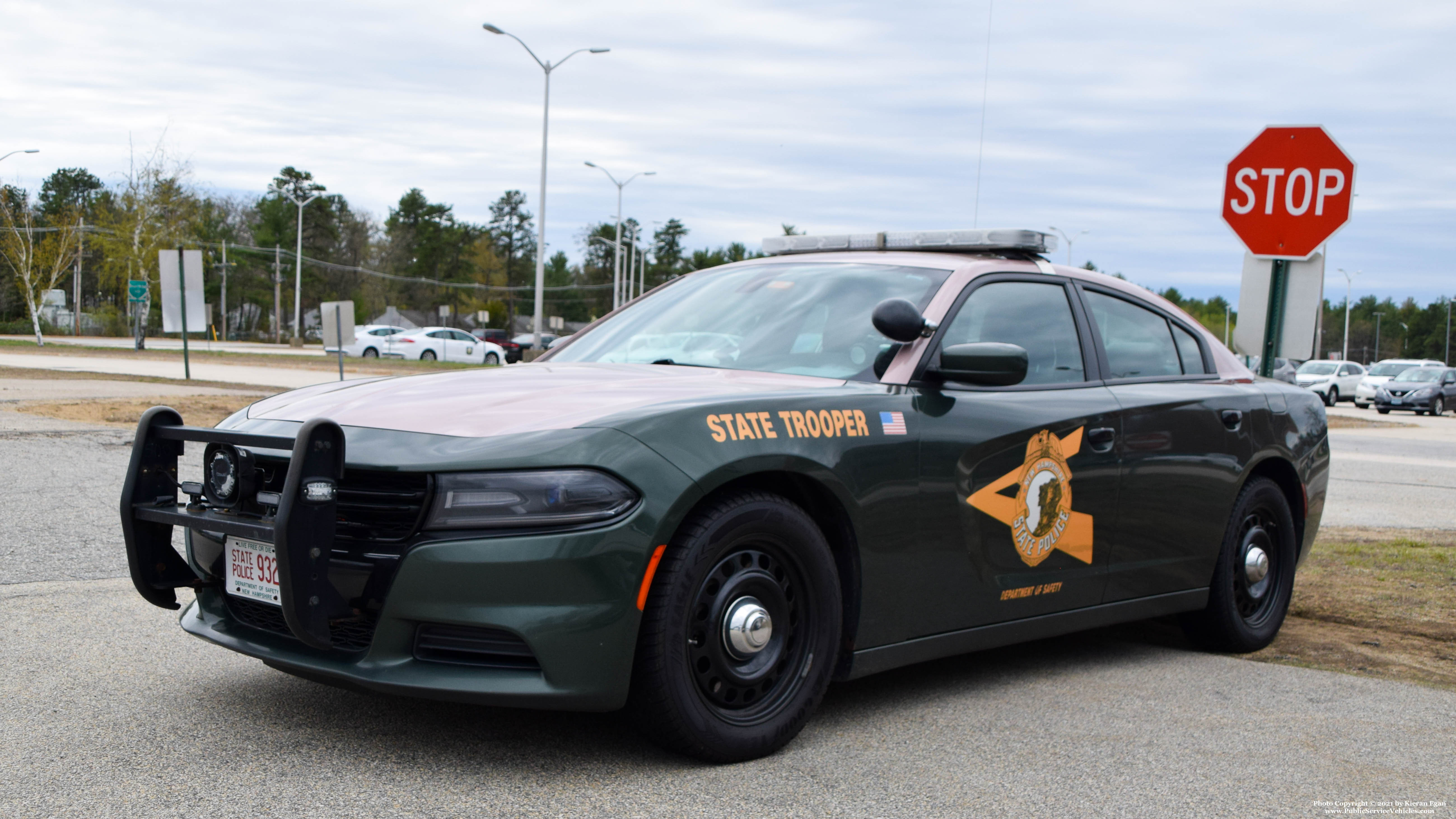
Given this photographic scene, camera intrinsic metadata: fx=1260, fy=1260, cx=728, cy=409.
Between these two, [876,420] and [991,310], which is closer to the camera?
[876,420]

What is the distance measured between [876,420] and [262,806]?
6.46 ft

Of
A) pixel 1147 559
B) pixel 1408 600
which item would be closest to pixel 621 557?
pixel 1147 559

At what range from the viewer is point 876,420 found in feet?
12.5

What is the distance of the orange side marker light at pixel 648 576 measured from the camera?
3141 millimetres

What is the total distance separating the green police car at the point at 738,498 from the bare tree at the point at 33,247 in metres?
51.7

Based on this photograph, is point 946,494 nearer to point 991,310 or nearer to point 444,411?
point 991,310

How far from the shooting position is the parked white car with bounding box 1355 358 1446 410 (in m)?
40.8

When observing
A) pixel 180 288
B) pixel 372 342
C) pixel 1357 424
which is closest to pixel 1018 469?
pixel 180 288

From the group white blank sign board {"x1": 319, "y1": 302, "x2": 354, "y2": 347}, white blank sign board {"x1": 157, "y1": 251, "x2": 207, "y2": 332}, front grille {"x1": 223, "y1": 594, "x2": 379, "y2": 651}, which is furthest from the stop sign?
white blank sign board {"x1": 157, "y1": 251, "x2": 207, "y2": 332}

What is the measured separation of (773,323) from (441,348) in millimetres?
44207

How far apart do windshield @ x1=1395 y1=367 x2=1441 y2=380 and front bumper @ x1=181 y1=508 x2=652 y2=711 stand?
41504 mm

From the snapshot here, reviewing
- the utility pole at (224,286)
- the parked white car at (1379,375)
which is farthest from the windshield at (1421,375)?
the utility pole at (224,286)

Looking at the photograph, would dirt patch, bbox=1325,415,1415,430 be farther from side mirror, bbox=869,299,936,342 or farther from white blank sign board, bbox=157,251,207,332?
side mirror, bbox=869,299,936,342

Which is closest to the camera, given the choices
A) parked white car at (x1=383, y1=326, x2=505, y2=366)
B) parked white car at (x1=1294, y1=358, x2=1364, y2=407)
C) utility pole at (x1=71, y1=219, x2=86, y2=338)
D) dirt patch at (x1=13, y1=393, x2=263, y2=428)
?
dirt patch at (x1=13, y1=393, x2=263, y2=428)
